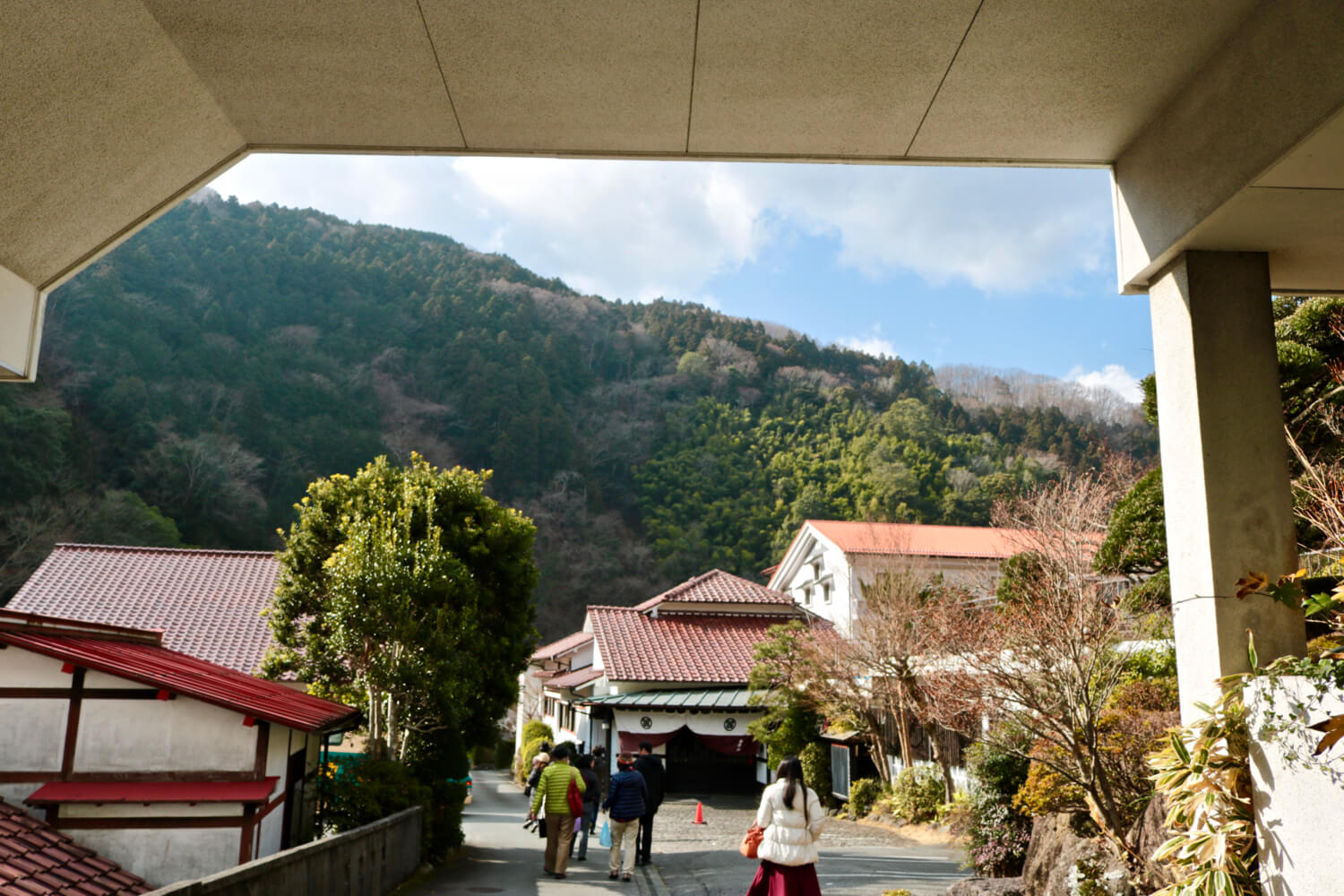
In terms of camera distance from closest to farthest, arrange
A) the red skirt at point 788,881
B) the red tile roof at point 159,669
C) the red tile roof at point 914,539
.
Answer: the red skirt at point 788,881 → the red tile roof at point 159,669 → the red tile roof at point 914,539

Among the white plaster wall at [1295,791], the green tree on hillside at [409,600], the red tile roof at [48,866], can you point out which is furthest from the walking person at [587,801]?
the white plaster wall at [1295,791]

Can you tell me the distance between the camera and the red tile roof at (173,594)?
21672 millimetres

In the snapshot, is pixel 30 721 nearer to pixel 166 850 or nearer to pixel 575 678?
pixel 166 850

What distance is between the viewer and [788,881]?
6934mm

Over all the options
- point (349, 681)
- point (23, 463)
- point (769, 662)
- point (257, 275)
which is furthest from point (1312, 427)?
point (257, 275)

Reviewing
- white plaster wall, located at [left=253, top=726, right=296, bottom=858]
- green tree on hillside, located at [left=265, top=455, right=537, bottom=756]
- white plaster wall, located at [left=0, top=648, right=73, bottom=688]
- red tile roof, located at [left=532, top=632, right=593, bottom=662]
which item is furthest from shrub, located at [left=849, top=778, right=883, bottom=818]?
white plaster wall, located at [left=0, top=648, right=73, bottom=688]

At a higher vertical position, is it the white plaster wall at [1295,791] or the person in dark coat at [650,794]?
the white plaster wall at [1295,791]

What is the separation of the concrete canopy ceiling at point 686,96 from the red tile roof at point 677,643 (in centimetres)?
2305

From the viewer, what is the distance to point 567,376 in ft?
237

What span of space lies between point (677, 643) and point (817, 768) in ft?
24.0

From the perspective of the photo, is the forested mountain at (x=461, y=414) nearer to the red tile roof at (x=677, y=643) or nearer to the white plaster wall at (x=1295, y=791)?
the red tile roof at (x=677, y=643)

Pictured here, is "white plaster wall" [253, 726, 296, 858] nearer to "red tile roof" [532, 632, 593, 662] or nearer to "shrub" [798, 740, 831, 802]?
"shrub" [798, 740, 831, 802]

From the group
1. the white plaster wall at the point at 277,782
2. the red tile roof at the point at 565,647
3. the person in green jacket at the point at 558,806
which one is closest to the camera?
the white plaster wall at the point at 277,782

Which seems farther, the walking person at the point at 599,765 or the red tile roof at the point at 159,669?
the walking person at the point at 599,765
